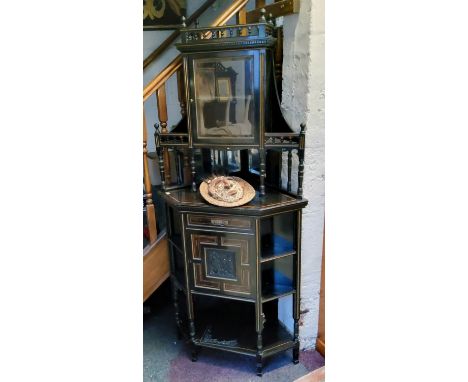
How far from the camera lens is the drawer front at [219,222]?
1.20 m

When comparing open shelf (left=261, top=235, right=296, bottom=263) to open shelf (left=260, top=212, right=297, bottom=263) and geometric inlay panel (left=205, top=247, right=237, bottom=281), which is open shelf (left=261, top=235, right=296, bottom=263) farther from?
geometric inlay panel (left=205, top=247, right=237, bottom=281)

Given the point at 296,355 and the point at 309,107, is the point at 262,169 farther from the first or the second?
the point at 296,355

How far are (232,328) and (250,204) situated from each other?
0.58 metres

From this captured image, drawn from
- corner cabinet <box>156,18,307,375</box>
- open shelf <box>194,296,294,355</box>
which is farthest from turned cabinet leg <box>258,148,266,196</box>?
open shelf <box>194,296,294,355</box>

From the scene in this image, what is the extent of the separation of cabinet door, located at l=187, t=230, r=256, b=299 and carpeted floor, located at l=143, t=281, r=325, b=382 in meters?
0.34

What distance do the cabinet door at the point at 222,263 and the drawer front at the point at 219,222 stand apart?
3cm

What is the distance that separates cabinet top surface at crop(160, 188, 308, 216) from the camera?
3.89 ft

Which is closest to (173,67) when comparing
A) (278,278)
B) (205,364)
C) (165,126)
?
(165,126)

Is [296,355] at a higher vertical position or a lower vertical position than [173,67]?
lower

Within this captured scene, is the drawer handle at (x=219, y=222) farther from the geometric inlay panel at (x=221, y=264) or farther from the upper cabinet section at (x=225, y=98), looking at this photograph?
the upper cabinet section at (x=225, y=98)

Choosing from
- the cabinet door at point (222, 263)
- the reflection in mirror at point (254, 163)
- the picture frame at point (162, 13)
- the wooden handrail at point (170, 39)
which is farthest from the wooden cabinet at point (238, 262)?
the picture frame at point (162, 13)

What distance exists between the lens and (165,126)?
1317 millimetres

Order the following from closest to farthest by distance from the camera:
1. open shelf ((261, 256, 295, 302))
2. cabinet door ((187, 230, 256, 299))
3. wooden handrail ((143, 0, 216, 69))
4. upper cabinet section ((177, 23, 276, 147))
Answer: upper cabinet section ((177, 23, 276, 147))
cabinet door ((187, 230, 256, 299))
open shelf ((261, 256, 295, 302))
wooden handrail ((143, 0, 216, 69))
